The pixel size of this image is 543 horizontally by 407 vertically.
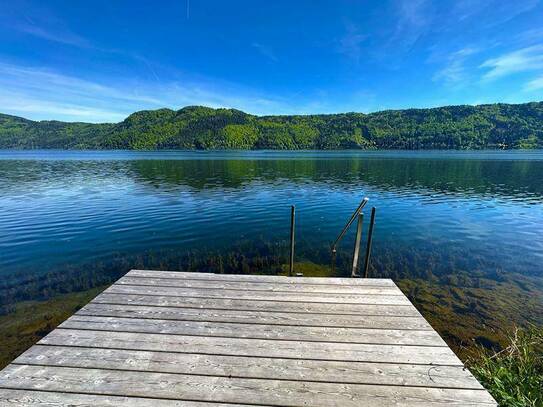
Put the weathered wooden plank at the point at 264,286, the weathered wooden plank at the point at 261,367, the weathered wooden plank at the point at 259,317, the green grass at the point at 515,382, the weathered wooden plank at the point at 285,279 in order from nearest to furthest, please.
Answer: the weathered wooden plank at the point at 261,367 → the green grass at the point at 515,382 → the weathered wooden plank at the point at 259,317 → the weathered wooden plank at the point at 264,286 → the weathered wooden plank at the point at 285,279

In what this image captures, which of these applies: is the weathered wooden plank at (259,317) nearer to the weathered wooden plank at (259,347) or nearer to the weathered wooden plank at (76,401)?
the weathered wooden plank at (259,347)

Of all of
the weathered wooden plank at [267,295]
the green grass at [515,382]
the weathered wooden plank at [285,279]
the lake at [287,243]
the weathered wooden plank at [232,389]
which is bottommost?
the lake at [287,243]

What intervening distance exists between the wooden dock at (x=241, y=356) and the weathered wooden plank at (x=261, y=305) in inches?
0.9

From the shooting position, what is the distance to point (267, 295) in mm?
6117

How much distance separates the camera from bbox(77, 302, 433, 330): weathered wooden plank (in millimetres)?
5008

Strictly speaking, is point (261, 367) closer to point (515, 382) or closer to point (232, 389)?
point (232, 389)

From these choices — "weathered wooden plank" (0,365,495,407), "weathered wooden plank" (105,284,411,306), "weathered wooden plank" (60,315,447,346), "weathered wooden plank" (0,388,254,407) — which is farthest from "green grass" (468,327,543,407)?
"weathered wooden plank" (0,388,254,407)

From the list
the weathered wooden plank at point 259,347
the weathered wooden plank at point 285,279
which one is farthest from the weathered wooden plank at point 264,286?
the weathered wooden plank at point 259,347

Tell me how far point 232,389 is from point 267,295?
8.72 ft

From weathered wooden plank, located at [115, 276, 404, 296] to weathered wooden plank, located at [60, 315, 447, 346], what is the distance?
1.46 m

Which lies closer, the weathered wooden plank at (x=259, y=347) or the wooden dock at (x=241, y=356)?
the wooden dock at (x=241, y=356)

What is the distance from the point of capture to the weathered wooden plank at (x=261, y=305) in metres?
5.45

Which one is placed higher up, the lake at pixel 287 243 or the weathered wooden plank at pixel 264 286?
the weathered wooden plank at pixel 264 286

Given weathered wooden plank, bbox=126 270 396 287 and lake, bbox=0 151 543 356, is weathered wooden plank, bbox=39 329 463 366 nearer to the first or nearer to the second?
weathered wooden plank, bbox=126 270 396 287
